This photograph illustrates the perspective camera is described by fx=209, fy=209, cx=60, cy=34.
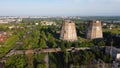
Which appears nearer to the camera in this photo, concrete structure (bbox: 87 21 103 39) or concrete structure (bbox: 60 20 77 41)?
concrete structure (bbox: 60 20 77 41)

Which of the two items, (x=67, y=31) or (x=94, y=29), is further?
(x=94, y=29)

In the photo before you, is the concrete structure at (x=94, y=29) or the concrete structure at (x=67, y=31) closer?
the concrete structure at (x=67, y=31)

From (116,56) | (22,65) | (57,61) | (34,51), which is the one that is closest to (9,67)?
(22,65)

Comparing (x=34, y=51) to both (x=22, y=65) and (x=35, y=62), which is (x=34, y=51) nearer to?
(x=35, y=62)

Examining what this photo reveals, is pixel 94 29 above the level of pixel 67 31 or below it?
above

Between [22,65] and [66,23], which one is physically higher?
[66,23]

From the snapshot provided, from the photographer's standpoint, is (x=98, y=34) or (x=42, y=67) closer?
(x=42, y=67)

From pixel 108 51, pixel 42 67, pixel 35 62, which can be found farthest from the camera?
pixel 108 51

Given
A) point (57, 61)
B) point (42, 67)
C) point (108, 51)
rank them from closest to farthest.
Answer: point (42, 67), point (57, 61), point (108, 51)

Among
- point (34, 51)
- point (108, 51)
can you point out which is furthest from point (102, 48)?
point (34, 51)

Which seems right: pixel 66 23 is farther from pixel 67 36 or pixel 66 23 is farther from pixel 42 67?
pixel 42 67
